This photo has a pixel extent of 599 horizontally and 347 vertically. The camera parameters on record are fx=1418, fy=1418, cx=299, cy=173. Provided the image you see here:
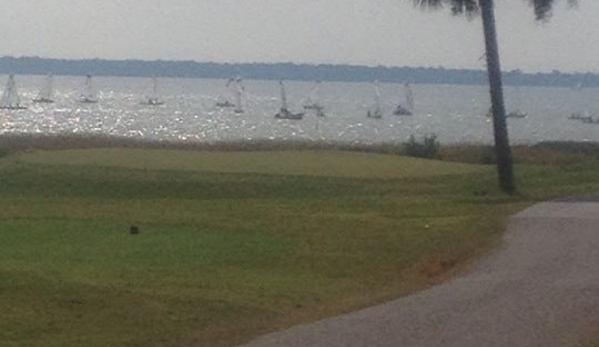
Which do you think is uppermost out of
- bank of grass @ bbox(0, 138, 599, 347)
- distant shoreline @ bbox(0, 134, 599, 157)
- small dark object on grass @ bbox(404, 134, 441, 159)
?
distant shoreline @ bbox(0, 134, 599, 157)

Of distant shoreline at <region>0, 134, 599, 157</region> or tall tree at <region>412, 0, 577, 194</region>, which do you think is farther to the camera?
distant shoreline at <region>0, 134, 599, 157</region>

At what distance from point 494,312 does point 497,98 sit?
24057 mm

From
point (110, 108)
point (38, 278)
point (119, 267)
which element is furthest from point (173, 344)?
point (110, 108)

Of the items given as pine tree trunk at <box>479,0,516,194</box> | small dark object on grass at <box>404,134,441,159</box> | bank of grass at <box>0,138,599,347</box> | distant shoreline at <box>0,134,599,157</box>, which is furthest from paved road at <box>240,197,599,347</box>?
distant shoreline at <box>0,134,599,157</box>

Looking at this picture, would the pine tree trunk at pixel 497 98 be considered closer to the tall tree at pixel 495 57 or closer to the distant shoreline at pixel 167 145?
the tall tree at pixel 495 57

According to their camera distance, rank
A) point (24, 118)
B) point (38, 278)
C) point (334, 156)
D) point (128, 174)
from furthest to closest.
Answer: point (24, 118)
point (334, 156)
point (128, 174)
point (38, 278)

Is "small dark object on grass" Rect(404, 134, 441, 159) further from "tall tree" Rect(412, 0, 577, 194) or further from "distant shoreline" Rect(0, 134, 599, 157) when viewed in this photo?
"tall tree" Rect(412, 0, 577, 194)

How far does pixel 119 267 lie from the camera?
2244 cm

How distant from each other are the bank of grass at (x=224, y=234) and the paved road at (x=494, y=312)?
81cm

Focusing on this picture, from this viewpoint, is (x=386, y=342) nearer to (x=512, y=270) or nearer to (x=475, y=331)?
(x=475, y=331)

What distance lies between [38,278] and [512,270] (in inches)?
283

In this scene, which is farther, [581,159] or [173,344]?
[581,159]

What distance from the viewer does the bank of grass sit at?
17.7 meters

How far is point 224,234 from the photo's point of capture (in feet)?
94.4
